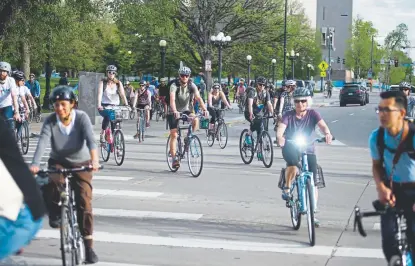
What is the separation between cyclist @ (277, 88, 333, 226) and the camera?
9414 mm

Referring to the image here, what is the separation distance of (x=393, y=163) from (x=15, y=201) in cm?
284

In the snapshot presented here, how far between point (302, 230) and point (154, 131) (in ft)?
59.6

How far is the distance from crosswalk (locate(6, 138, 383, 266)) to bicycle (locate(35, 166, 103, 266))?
84cm

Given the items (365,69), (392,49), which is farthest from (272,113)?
(392,49)

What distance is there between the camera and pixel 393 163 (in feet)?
19.2

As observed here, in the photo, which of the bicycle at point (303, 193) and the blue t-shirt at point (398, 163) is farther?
the bicycle at point (303, 193)

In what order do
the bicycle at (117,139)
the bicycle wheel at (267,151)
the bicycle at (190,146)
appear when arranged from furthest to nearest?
the bicycle wheel at (267,151)
the bicycle at (117,139)
the bicycle at (190,146)

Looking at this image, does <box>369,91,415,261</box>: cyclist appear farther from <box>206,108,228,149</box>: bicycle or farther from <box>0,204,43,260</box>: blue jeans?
<box>206,108,228,149</box>: bicycle

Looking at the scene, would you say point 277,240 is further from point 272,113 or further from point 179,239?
point 272,113

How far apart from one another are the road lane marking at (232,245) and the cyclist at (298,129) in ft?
3.53

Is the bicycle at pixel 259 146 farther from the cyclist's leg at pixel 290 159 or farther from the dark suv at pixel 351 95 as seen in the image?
the dark suv at pixel 351 95

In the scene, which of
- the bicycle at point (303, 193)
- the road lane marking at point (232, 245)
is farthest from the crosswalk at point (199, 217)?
the bicycle at point (303, 193)

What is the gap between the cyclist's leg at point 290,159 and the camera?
9.41 meters

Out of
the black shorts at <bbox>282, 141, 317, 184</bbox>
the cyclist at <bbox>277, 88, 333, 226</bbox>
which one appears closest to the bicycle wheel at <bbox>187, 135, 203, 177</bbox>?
the cyclist at <bbox>277, 88, 333, 226</bbox>
